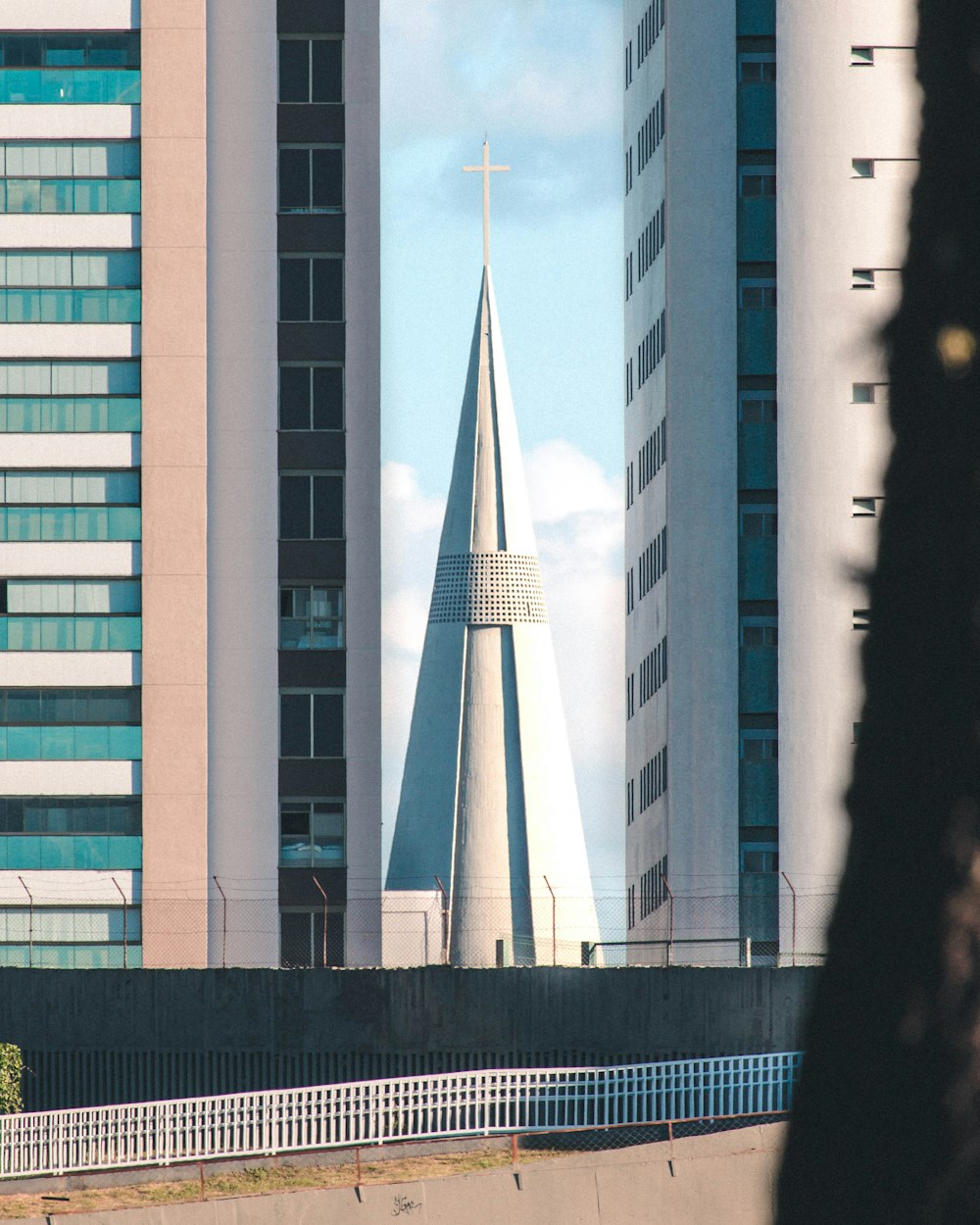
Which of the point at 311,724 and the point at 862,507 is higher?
the point at 862,507

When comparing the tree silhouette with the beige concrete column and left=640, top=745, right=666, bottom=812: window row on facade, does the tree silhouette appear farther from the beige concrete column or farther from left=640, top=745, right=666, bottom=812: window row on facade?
left=640, top=745, right=666, bottom=812: window row on facade

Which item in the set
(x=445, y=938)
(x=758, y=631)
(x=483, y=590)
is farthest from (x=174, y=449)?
(x=483, y=590)

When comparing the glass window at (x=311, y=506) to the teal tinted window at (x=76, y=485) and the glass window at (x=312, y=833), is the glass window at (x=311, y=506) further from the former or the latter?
the glass window at (x=312, y=833)

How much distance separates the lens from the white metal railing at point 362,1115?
3759 centimetres

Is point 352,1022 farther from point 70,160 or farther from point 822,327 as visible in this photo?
point 822,327

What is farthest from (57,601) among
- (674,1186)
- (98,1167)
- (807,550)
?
(674,1186)

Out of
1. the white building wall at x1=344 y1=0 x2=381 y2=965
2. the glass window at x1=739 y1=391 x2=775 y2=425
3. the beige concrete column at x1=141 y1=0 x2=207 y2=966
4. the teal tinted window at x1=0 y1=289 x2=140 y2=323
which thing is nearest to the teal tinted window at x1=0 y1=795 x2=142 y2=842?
the beige concrete column at x1=141 y1=0 x2=207 y2=966

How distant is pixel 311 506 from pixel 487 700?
83.2m

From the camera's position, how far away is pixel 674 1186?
112ft

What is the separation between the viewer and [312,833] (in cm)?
6550

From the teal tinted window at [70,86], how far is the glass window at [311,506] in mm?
11842

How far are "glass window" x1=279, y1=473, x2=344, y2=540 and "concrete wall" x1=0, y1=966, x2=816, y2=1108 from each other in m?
21.1

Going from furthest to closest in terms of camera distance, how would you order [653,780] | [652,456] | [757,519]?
[652,456] → [653,780] → [757,519]

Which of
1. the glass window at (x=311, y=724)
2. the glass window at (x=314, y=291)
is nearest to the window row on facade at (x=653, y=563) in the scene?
the glass window at (x=311, y=724)
